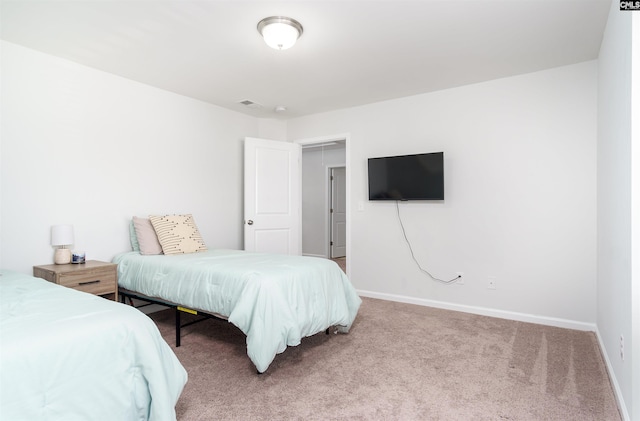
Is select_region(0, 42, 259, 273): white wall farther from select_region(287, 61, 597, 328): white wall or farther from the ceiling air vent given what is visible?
select_region(287, 61, 597, 328): white wall

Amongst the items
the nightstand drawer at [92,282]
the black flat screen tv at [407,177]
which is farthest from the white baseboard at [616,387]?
the nightstand drawer at [92,282]

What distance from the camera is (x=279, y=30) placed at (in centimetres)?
239

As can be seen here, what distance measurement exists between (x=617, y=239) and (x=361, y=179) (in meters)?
2.74

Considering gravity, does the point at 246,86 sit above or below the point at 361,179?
above

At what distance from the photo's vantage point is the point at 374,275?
4.33 metres

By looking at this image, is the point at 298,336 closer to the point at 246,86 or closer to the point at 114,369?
the point at 114,369

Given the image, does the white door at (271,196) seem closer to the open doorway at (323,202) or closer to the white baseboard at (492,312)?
the white baseboard at (492,312)

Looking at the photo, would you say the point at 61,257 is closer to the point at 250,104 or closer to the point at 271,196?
the point at 271,196

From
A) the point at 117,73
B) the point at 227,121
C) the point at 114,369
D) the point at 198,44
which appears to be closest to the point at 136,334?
the point at 114,369

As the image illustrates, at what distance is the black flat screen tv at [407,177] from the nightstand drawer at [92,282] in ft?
9.12

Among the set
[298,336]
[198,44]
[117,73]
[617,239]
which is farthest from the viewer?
[117,73]

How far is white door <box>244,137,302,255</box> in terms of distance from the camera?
4.43m

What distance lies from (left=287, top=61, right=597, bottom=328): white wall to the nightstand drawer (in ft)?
8.90

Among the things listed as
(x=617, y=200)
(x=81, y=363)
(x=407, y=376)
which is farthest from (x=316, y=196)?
(x=81, y=363)
